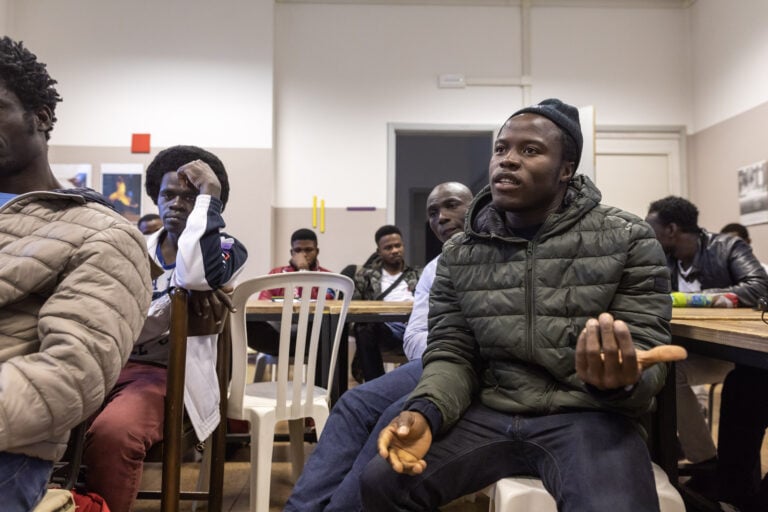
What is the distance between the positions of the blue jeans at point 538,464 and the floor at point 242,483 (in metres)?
0.84

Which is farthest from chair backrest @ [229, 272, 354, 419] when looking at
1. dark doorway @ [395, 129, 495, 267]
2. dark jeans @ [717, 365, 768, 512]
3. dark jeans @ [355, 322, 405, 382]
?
dark doorway @ [395, 129, 495, 267]

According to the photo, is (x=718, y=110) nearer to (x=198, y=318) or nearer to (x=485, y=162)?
(x=485, y=162)

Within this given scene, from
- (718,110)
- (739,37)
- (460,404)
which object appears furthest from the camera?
(718,110)

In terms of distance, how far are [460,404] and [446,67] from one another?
4638 millimetres

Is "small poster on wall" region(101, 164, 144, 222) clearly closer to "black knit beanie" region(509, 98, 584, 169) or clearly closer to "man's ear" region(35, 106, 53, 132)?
"man's ear" region(35, 106, 53, 132)

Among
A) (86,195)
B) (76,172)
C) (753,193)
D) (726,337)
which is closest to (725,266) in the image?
(726,337)

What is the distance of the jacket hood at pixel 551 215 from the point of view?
1.24 meters

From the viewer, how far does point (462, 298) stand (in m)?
1.30

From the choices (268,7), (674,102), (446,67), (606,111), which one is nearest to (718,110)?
(674,102)

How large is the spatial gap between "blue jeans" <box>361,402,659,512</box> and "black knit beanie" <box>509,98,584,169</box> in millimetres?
623

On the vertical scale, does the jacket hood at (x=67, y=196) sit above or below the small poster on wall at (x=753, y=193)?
below

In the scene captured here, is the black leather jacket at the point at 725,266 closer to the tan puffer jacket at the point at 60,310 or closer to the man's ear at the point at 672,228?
the man's ear at the point at 672,228

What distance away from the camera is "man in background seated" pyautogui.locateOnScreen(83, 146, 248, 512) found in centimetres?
126

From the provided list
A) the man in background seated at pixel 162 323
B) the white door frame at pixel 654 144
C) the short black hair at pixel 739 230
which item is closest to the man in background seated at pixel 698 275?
the man in background seated at pixel 162 323
